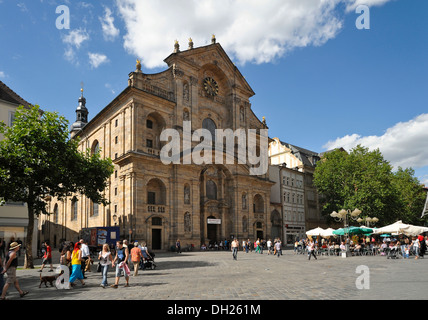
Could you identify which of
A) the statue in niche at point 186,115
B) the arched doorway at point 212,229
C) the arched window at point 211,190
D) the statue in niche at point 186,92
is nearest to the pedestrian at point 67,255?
the arched doorway at point 212,229

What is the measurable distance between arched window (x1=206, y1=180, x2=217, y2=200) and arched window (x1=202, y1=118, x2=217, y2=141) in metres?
6.09

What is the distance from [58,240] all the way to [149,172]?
24472mm

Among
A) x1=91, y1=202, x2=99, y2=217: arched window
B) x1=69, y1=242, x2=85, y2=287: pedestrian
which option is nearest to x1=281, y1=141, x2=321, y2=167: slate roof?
x1=91, y1=202, x2=99, y2=217: arched window

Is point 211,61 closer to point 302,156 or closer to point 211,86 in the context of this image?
point 211,86

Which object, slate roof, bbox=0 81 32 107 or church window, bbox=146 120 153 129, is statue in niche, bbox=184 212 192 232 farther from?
slate roof, bbox=0 81 32 107

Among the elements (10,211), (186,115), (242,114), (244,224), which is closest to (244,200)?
(244,224)

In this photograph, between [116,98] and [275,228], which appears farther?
[275,228]

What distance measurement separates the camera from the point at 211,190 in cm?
4634

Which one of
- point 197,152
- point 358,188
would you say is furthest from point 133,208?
point 358,188

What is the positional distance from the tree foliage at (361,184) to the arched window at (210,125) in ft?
67.0

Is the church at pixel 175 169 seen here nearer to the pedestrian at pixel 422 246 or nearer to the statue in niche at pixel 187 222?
the statue in niche at pixel 187 222

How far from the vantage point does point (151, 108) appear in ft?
132
